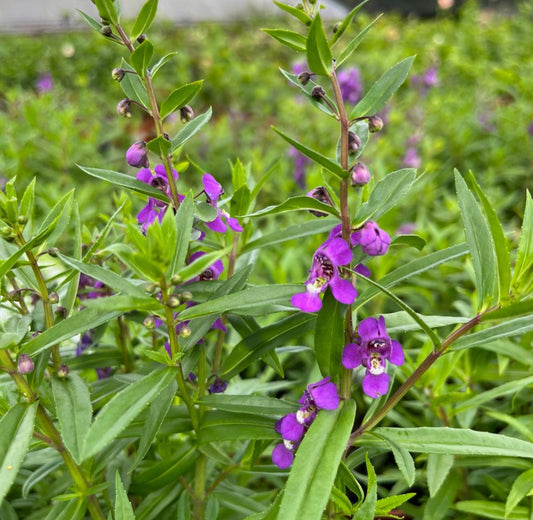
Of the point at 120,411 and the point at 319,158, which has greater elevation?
the point at 319,158

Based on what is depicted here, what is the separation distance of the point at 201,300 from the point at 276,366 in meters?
0.24

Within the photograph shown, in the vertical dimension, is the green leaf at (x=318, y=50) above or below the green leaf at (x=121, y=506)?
above

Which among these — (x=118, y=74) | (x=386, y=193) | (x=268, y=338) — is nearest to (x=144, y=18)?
(x=118, y=74)

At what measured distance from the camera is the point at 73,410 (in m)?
1.10

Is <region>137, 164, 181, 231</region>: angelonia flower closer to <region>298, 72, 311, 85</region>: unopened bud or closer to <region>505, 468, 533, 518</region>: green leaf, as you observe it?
<region>298, 72, 311, 85</region>: unopened bud

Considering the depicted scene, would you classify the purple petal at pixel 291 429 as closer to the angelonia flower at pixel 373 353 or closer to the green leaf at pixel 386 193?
the angelonia flower at pixel 373 353

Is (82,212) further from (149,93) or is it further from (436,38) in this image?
(436,38)

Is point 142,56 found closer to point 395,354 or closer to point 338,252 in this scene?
point 338,252

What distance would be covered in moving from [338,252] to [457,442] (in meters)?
0.40

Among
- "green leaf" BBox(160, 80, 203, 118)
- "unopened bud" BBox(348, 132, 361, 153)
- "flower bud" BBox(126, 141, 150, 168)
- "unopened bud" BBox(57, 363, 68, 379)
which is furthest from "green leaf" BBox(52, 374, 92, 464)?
"unopened bud" BBox(348, 132, 361, 153)

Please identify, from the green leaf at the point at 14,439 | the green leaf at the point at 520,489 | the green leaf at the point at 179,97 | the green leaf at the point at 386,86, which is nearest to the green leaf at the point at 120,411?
the green leaf at the point at 14,439

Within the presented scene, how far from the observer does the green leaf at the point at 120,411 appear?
897 millimetres

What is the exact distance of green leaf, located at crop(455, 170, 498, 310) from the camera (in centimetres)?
113

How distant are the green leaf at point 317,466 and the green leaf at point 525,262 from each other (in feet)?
1.27
